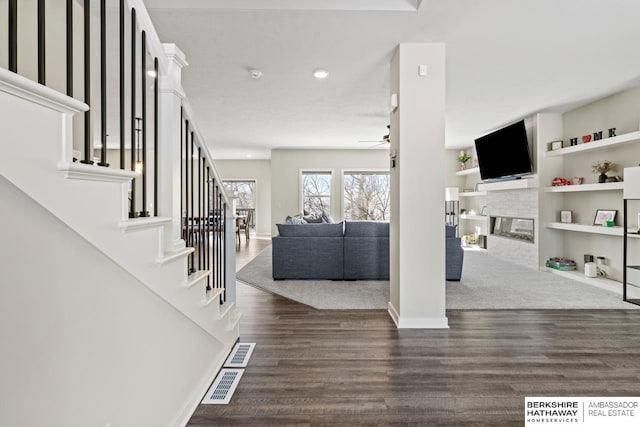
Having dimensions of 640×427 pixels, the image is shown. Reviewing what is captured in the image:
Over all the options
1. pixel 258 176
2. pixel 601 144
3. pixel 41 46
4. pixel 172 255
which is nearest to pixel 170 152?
pixel 172 255

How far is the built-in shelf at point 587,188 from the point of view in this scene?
436 cm

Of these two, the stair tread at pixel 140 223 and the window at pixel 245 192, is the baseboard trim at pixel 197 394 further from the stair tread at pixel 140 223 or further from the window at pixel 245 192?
the window at pixel 245 192

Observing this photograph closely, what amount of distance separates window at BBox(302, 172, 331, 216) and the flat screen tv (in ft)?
13.0

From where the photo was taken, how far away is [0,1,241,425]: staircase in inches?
31.6

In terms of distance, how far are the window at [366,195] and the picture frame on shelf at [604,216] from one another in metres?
5.12

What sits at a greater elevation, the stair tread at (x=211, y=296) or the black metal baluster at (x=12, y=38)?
the black metal baluster at (x=12, y=38)

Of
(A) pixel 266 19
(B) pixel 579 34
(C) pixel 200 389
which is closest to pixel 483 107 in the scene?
(B) pixel 579 34

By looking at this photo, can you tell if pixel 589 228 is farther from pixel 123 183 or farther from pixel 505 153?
pixel 123 183

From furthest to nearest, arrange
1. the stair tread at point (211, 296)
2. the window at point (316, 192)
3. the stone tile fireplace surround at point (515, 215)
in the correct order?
the window at point (316, 192) < the stone tile fireplace surround at point (515, 215) < the stair tread at point (211, 296)

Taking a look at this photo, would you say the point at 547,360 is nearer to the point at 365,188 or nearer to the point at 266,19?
the point at 266,19

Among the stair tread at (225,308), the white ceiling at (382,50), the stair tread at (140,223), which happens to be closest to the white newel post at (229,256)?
the stair tread at (225,308)

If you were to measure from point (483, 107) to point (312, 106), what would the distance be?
8.71 ft

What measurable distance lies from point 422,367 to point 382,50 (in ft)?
9.07

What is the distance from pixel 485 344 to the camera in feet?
8.70
